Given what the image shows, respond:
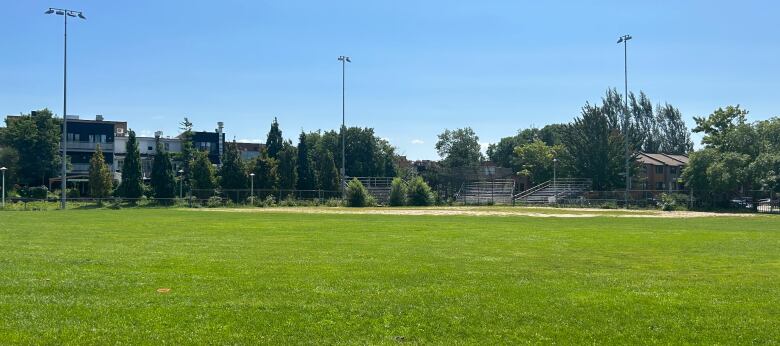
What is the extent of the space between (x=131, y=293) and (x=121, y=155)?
326 ft

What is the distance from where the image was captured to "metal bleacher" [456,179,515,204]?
257 ft

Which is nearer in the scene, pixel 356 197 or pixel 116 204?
pixel 116 204

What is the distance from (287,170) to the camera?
78812 millimetres

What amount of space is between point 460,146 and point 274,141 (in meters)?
58.2

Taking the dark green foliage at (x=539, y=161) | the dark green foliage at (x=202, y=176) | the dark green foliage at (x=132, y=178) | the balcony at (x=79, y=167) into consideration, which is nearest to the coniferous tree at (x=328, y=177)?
the dark green foliage at (x=202, y=176)

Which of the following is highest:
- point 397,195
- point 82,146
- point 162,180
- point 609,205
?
point 82,146

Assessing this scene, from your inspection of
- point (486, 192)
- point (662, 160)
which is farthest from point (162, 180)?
point (662, 160)

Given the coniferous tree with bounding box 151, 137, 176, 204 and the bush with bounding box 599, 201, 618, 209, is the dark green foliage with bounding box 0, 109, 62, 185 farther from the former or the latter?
the bush with bounding box 599, 201, 618, 209

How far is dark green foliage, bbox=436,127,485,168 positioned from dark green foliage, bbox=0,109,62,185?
72233mm

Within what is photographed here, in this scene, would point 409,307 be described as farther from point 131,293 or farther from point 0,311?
point 0,311

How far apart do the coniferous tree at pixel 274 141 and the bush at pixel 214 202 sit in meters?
15.4

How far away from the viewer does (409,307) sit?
1001cm

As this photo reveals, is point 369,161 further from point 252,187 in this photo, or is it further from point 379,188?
point 252,187

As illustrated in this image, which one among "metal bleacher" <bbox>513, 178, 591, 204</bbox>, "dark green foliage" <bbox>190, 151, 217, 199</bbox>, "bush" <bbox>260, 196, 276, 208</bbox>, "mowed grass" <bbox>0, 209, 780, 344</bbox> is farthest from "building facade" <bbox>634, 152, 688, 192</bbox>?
"mowed grass" <bbox>0, 209, 780, 344</bbox>
